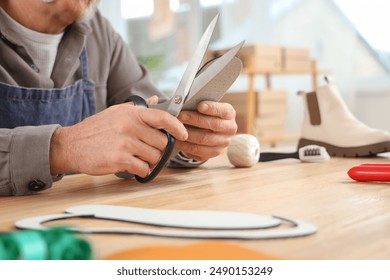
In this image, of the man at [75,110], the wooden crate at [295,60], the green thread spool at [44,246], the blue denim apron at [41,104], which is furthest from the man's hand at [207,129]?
the wooden crate at [295,60]

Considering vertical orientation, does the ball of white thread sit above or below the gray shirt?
below

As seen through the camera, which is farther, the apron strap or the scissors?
the apron strap

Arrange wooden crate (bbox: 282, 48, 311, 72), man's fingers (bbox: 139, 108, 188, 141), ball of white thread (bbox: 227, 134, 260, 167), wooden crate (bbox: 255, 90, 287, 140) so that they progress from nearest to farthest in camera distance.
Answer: man's fingers (bbox: 139, 108, 188, 141)
ball of white thread (bbox: 227, 134, 260, 167)
wooden crate (bbox: 255, 90, 287, 140)
wooden crate (bbox: 282, 48, 311, 72)

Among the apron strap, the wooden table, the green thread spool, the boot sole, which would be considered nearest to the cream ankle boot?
the boot sole

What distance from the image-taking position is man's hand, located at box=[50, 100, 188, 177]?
73cm

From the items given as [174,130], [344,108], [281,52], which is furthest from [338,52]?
[174,130]

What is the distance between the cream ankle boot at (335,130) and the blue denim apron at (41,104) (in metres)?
0.52

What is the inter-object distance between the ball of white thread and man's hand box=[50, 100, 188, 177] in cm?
25

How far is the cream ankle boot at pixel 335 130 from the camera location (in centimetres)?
114

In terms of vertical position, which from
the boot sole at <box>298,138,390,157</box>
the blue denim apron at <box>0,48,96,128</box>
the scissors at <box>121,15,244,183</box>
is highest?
the scissors at <box>121,15,244,183</box>


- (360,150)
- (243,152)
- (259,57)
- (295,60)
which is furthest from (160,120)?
(295,60)

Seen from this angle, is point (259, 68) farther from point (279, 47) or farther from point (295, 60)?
point (295, 60)

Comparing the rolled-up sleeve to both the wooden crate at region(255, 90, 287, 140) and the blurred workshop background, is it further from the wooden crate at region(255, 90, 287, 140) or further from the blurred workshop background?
the wooden crate at region(255, 90, 287, 140)

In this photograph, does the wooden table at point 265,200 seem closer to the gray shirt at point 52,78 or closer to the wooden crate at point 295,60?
the gray shirt at point 52,78
